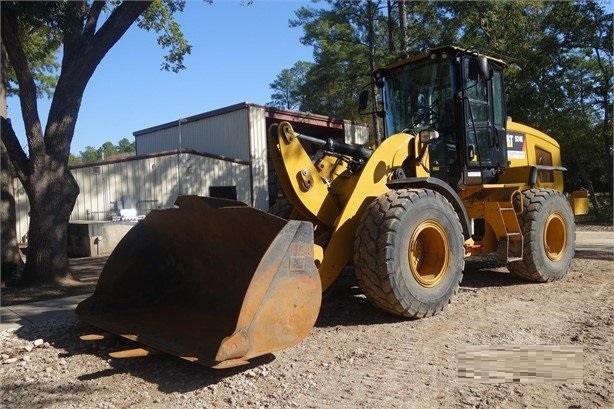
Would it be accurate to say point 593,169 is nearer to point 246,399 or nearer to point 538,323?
point 538,323

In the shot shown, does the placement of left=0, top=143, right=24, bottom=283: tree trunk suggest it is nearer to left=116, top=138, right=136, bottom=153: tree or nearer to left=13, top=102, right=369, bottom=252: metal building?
left=13, top=102, right=369, bottom=252: metal building

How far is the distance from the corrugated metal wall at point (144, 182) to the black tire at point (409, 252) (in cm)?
1348

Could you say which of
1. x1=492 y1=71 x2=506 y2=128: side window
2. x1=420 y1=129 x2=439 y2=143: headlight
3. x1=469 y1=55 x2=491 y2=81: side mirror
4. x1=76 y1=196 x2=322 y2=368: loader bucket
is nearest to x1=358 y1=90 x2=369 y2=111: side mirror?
x1=492 y1=71 x2=506 y2=128: side window

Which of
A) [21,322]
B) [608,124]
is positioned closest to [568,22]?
[608,124]

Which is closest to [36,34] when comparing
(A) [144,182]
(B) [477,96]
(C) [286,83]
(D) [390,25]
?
(A) [144,182]

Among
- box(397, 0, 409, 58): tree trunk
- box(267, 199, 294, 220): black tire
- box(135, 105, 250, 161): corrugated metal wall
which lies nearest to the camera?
box(267, 199, 294, 220): black tire

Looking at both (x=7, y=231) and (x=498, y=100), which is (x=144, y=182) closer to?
(x=7, y=231)

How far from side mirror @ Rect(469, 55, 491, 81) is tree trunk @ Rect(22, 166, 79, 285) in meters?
6.13

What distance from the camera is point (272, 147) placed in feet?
16.5

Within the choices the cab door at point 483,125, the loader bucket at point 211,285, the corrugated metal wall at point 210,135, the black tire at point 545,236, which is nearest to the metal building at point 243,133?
the corrugated metal wall at point 210,135

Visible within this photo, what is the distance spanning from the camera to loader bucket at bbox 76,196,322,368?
3.79 m

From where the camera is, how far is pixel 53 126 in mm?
8250

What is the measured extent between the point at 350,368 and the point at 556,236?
480cm

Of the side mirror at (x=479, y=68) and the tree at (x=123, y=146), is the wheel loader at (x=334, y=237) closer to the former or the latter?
the side mirror at (x=479, y=68)
